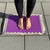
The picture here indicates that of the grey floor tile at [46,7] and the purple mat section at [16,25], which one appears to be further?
the grey floor tile at [46,7]

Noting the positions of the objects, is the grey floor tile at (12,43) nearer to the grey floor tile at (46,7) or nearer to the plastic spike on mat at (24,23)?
the plastic spike on mat at (24,23)

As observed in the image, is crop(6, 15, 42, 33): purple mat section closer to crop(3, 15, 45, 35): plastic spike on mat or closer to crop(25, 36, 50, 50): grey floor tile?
crop(3, 15, 45, 35): plastic spike on mat

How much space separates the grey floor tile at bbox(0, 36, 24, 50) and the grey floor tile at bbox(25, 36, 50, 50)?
0.10 meters

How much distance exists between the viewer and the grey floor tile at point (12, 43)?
1943mm

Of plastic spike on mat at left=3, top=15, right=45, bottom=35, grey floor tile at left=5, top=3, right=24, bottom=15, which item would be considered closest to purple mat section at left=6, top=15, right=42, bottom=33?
plastic spike on mat at left=3, top=15, right=45, bottom=35

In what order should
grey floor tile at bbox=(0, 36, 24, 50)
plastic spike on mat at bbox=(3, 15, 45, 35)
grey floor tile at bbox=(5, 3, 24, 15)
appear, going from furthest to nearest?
Answer: 1. grey floor tile at bbox=(5, 3, 24, 15)
2. plastic spike on mat at bbox=(3, 15, 45, 35)
3. grey floor tile at bbox=(0, 36, 24, 50)

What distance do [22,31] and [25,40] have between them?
21 cm

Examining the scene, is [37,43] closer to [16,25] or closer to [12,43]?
[12,43]

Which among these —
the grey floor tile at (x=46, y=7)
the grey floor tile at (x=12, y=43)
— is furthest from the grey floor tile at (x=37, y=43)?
the grey floor tile at (x=46, y=7)

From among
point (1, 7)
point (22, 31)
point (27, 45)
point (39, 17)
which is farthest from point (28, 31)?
point (1, 7)

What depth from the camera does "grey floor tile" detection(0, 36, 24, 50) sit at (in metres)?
1.94

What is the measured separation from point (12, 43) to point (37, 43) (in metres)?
0.42

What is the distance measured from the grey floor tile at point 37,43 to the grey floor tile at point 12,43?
10cm

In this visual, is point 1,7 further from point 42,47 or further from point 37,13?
point 42,47
